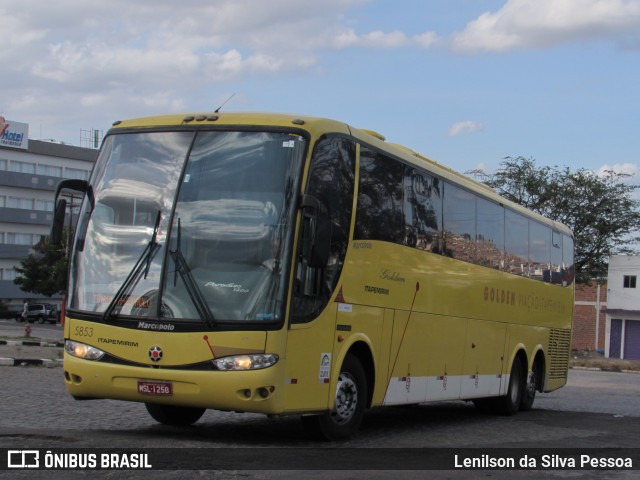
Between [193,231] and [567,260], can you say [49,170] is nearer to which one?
[567,260]

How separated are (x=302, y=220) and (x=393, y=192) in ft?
8.83

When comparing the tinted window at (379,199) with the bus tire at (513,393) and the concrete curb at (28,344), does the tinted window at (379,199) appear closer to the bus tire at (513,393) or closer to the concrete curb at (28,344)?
the bus tire at (513,393)

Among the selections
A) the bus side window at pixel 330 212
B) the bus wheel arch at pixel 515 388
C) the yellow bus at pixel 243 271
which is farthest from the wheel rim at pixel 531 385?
the bus side window at pixel 330 212

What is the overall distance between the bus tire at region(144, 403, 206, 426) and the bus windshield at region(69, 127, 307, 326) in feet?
6.84

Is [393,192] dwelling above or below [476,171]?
below

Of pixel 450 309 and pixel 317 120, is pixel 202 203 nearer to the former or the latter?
pixel 317 120

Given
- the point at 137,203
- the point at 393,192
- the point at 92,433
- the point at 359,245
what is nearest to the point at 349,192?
the point at 359,245

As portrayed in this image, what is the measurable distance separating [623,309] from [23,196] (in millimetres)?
60887

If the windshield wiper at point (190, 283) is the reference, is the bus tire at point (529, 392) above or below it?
below

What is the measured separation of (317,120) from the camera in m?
10.5

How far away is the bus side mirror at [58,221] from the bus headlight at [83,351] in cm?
125

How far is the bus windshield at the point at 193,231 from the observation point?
Answer: 9.60 meters

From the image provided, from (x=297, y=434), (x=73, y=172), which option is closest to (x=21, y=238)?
(x=73, y=172)

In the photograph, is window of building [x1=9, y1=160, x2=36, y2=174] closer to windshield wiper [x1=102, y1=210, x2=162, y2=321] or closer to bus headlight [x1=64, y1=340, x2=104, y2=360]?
bus headlight [x1=64, y1=340, x2=104, y2=360]
